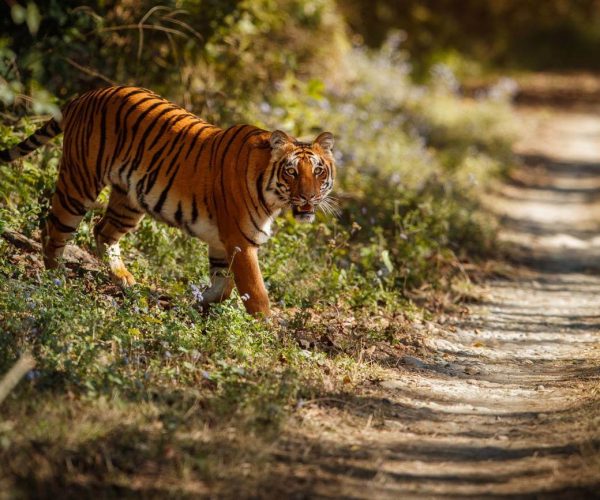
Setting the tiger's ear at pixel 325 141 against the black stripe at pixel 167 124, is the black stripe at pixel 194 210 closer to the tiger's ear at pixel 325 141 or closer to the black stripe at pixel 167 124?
the black stripe at pixel 167 124

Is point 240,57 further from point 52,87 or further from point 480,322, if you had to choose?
point 480,322

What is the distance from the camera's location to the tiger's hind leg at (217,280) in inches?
255

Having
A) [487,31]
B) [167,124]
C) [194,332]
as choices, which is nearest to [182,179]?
[167,124]

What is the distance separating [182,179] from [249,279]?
0.85 metres

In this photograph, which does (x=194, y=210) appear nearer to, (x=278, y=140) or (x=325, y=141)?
(x=278, y=140)

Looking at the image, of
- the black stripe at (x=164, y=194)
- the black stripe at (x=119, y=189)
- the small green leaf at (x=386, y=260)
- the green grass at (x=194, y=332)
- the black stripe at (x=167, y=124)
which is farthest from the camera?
the small green leaf at (x=386, y=260)

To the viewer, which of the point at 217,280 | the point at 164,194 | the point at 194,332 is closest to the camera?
the point at 194,332

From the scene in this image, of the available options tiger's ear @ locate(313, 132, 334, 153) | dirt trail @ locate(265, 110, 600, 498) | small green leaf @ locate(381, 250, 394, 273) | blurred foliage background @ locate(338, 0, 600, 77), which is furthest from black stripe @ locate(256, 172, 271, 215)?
blurred foliage background @ locate(338, 0, 600, 77)

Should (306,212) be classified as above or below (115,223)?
above

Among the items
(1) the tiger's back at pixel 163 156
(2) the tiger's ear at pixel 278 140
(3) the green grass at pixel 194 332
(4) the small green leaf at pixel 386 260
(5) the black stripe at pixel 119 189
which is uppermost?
(2) the tiger's ear at pixel 278 140

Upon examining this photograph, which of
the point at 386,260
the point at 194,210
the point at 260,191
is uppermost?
the point at 260,191

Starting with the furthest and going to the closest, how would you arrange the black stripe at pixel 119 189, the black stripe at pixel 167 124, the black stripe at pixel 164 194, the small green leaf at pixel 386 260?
the small green leaf at pixel 386 260 → the black stripe at pixel 119 189 → the black stripe at pixel 167 124 → the black stripe at pixel 164 194

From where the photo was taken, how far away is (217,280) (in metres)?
6.54

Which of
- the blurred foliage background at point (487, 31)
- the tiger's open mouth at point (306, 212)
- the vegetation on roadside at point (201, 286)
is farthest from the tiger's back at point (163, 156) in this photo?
the blurred foliage background at point (487, 31)
